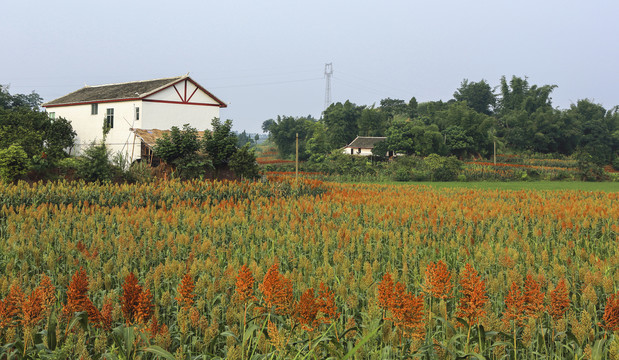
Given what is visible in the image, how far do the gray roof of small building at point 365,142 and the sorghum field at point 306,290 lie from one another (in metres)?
41.1

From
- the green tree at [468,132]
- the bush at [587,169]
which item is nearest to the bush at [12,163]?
the bush at [587,169]

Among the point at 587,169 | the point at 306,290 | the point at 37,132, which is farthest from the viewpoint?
the point at 587,169

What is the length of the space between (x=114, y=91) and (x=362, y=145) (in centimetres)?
3133

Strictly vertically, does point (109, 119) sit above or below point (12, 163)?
above

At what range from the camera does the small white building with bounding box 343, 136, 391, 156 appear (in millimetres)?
53959

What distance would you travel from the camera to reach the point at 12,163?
19.2 meters

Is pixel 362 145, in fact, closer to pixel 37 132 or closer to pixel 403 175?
pixel 403 175

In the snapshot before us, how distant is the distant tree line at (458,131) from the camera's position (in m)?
48.9

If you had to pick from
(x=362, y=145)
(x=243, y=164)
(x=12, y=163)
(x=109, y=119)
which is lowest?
(x=12, y=163)

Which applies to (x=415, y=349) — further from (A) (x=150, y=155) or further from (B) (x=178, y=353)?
(A) (x=150, y=155)

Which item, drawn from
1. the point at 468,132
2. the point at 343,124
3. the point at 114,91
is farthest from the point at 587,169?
the point at 114,91

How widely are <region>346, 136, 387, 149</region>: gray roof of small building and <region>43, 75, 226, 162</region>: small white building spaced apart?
28.3 metres

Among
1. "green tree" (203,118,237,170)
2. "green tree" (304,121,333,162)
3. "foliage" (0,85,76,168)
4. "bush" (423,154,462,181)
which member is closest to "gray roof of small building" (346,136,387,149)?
"green tree" (304,121,333,162)

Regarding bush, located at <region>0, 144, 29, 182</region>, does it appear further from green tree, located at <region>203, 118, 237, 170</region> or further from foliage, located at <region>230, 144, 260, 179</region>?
foliage, located at <region>230, 144, 260, 179</region>
